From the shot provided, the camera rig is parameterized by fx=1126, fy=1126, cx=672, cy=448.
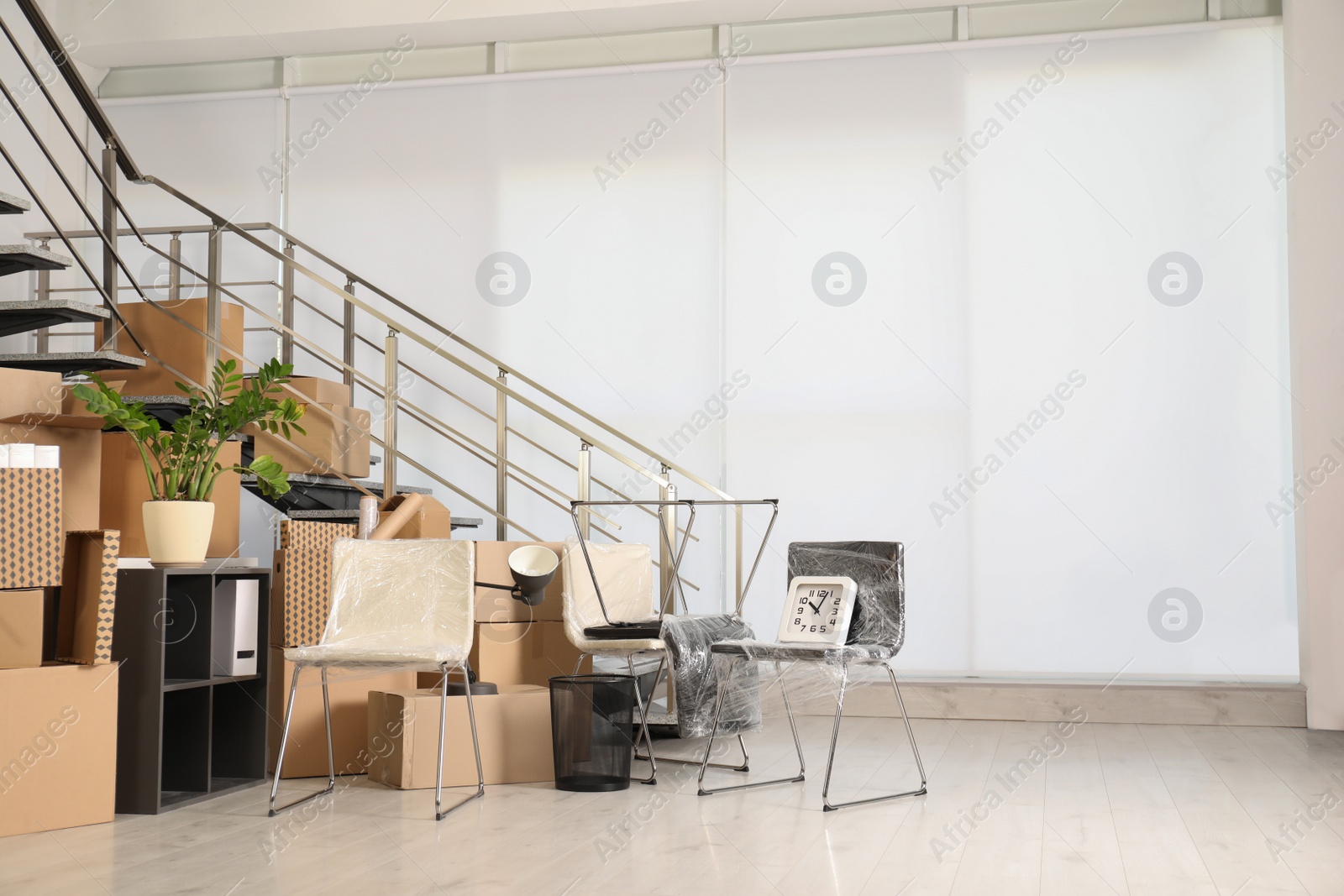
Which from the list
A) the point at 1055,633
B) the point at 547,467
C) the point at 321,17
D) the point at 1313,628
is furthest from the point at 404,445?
the point at 1313,628

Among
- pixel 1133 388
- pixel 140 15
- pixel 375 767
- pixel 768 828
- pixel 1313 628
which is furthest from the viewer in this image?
pixel 140 15

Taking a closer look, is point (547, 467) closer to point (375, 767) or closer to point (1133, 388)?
point (375, 767)

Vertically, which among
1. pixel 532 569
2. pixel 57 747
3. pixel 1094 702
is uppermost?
pixel 532 569

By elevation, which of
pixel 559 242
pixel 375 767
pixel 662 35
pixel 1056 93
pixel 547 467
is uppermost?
pixel 662 35

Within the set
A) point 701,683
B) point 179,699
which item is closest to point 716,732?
point 701,683

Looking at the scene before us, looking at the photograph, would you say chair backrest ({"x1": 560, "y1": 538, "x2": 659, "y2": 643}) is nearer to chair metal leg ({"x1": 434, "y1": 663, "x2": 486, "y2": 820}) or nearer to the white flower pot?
chair metal leg ({"x1": 434, "y1": 663, "x2": 486, "y2": 820})

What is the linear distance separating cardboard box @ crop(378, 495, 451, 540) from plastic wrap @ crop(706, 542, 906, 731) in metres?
0.96

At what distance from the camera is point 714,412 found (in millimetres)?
5527

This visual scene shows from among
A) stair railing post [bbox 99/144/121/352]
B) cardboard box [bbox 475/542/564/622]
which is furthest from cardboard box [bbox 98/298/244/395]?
cardboard box [bbox 475/542/564/622]

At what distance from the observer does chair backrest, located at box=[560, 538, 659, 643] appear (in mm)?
3754

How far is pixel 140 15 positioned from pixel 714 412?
144 inches

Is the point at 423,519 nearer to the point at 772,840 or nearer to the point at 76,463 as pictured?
the point at 76,463

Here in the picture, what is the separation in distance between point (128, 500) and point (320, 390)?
45.9 inches

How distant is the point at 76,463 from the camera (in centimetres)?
326
